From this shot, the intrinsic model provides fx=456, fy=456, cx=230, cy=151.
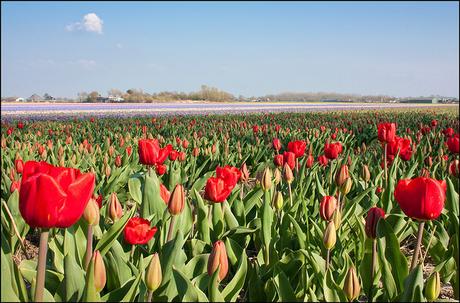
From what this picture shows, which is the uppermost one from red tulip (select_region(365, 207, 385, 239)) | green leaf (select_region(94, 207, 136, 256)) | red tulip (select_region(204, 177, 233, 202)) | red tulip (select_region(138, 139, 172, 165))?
red tulip (select_region(138, 139, 172, 165))

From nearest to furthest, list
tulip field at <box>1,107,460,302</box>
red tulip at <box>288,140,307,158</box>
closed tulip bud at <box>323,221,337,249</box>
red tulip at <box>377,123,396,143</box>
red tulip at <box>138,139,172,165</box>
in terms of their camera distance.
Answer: tulip field at <box>1,107,460,302</box> → closed tulip bud at <box>323,221,337,249</box> → red tulip at <box>138,139,172,165</box> → red tulip at <box>288,140,307,158</box> → red tulip at <box>377,123,396,143</box>

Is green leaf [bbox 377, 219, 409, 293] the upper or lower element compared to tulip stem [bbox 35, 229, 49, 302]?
lower

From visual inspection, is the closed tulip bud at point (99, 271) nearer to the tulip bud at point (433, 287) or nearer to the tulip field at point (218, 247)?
the tulip field at point (218, 247)

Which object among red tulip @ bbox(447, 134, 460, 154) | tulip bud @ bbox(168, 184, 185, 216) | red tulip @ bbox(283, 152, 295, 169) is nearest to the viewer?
tulip bud @ bbox(168, 184, 185, 216)

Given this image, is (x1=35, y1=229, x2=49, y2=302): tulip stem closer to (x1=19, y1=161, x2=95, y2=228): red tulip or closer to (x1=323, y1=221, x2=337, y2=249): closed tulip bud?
(x1=19, y1=161, x2=95, y2=228): red tulip

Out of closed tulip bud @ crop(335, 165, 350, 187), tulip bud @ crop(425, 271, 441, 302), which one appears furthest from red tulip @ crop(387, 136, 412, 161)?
tulip bud @ crop(425, 271, 441, 302)

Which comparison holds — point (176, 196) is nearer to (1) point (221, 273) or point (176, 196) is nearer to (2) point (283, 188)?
(1) point (221, 273)

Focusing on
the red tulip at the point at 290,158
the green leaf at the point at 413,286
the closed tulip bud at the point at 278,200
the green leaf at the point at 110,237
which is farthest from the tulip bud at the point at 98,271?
the red tulip at the point at 290,158

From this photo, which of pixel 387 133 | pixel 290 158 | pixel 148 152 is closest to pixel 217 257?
pixel 148 152

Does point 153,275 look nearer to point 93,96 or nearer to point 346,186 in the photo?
point 346,186

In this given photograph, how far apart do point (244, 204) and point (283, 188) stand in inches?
28.5

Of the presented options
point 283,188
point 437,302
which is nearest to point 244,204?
point 283,188

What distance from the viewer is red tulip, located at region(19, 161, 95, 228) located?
110cm

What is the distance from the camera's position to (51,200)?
110 centimetres
